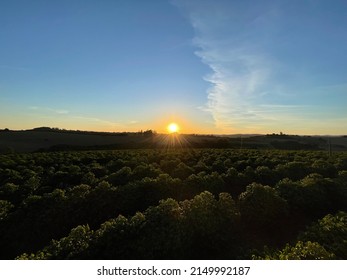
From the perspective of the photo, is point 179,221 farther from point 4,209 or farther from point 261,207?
point 4,209

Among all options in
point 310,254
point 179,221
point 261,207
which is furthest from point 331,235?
point 179,221

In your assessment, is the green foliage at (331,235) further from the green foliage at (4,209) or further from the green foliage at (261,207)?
the green foliage at (4,209)

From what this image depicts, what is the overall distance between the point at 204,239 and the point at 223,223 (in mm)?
1265

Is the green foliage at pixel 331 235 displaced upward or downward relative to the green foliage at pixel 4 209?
upward

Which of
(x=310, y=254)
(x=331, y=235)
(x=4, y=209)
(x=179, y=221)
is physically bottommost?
(x=4, y=209)

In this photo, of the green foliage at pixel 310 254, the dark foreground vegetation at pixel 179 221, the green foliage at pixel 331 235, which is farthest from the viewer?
the dark foreground vegetation at pixel 179 221

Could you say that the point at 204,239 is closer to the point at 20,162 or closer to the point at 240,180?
the point at 240,180

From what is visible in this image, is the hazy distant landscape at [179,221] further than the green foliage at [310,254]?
Yes

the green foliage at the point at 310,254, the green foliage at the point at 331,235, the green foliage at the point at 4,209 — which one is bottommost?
the green foliage at the point at 4,209

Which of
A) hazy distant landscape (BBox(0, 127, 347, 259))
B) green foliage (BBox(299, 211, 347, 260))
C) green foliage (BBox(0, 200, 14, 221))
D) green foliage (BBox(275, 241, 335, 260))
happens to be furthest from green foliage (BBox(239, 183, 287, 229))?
green foliage (BBox(0, 200, 14, 221))

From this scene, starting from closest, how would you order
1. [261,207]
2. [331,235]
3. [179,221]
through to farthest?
[331,235] → [179,221] → [261,207]

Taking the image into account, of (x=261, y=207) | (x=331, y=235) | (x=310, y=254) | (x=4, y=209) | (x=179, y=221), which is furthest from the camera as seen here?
(x=4, y=209)

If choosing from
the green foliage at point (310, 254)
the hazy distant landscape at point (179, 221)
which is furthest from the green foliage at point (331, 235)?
the green foliage at point (310, 254)

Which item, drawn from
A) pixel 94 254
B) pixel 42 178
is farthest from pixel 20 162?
pixel 94 254
